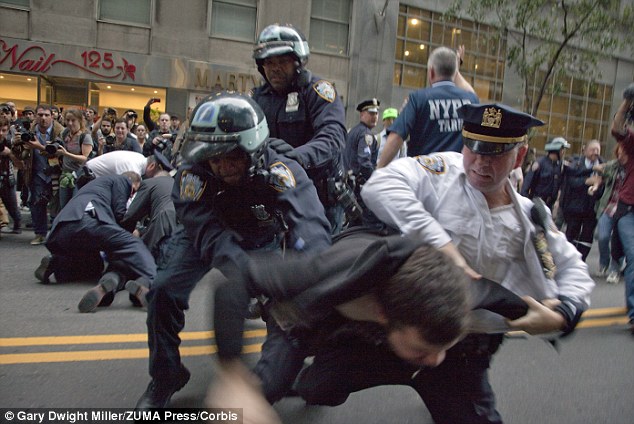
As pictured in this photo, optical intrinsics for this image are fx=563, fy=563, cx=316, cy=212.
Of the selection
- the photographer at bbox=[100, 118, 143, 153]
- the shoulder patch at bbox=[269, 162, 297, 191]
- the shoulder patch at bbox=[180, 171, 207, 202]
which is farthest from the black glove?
the photographer at bbox=[100, 118, 143, 153]

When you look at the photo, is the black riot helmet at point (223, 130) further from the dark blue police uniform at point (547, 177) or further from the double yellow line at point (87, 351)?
the dark blue police uniform at point (547, 177)

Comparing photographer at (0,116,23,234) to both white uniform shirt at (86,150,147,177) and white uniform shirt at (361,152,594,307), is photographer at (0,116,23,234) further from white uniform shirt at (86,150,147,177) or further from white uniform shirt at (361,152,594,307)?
white uniform shirt at (361,152,594,307)

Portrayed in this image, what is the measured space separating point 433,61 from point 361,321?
2878 mm

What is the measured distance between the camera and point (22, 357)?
10.7 feet

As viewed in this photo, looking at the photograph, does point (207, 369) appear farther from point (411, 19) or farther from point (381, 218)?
point (411, 19)

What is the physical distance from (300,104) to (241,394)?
2.14 m

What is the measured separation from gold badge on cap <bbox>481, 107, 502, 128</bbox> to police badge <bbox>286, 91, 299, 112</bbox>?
1394 mm

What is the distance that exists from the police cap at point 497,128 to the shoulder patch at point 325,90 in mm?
1273

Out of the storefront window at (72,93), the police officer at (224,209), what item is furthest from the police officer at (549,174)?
the storefront window at (72,93)

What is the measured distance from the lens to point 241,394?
1.46m

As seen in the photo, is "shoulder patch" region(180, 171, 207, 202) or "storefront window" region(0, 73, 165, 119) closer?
"shoulder patch" region(180, 171, 207, 202)

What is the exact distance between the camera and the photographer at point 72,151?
23.2 ft

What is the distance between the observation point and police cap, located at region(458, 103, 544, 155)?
211cm

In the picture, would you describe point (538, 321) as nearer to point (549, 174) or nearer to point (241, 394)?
point (241, 394)
